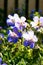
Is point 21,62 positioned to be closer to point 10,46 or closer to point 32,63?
point 32,63

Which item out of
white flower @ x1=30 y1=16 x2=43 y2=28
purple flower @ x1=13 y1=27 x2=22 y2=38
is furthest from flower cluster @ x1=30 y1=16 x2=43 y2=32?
purple flower @ x1=13 y1=27 x2=22 y2=38

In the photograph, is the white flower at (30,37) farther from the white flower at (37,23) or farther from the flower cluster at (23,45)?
the white flower at (37,23)

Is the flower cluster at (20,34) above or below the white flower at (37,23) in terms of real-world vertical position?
below

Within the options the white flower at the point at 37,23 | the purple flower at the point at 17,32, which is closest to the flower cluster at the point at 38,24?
the white flower at the point at 37,23

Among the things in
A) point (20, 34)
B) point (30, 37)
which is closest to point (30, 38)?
point (30, 37)

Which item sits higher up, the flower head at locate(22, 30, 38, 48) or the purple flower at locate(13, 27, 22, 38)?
the purple flower at locate(13, 27, 22, 38)

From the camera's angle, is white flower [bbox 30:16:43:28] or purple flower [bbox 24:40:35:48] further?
white flower [bbox 30:16:43:28]

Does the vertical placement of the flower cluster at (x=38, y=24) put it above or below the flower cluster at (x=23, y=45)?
above

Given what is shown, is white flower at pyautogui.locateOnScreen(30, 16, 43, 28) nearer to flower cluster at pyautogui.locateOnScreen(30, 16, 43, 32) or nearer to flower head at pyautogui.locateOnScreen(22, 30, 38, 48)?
flower cluster at pyautogui.locateOnScreen(30, 16, 43, 32)

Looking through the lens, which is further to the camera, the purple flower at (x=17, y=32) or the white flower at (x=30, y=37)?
the purple flower at (x=17, y=32)

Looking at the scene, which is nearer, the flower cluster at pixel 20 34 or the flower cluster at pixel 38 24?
the flower cluster at pixel 20 34

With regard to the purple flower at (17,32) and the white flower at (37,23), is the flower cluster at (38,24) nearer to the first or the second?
the white flower at (37,23)

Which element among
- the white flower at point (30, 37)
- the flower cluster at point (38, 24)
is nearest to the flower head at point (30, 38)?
the white flower at point (30, 37)

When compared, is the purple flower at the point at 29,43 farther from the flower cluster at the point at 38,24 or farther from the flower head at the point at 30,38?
the flower cluster at the point at 38,24
